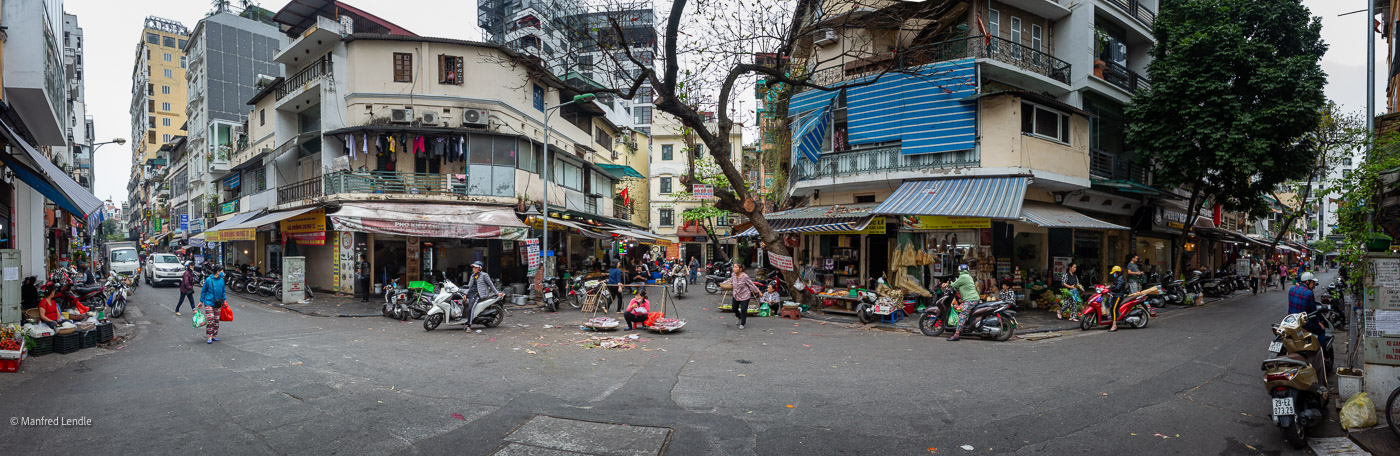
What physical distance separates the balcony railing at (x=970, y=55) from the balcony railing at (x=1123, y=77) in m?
2.09

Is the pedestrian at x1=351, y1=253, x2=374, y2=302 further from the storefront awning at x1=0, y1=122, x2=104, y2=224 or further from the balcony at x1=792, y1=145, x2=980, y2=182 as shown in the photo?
the balcony at x1=792, y1=145, x2=980, y2=182

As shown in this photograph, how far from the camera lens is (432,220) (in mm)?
17156

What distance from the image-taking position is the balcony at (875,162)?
1606 cm

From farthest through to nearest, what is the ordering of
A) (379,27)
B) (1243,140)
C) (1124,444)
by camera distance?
(379,27) < (1243,140) < (1124,444)

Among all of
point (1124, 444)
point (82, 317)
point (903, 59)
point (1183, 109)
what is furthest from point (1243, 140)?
point (82, 317)

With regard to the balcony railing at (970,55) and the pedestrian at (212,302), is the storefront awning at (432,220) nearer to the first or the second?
the pedestrian at (212,302)

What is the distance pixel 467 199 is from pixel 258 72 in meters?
25.6

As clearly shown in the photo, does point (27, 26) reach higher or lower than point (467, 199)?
higher

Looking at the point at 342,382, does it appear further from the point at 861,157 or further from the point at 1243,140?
the point at 1243,140

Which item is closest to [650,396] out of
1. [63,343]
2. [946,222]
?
[63,343]

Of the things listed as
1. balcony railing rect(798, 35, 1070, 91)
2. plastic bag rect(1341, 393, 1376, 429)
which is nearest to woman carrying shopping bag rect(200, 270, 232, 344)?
plastic bag rect(1341, 393, 1376, 429)

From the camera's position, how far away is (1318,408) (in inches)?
207

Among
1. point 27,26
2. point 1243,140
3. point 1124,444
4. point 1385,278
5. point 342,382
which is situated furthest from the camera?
point 1243,140

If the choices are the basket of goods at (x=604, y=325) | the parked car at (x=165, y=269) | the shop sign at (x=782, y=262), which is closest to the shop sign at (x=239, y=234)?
the parked car at (x=165, y=269)
